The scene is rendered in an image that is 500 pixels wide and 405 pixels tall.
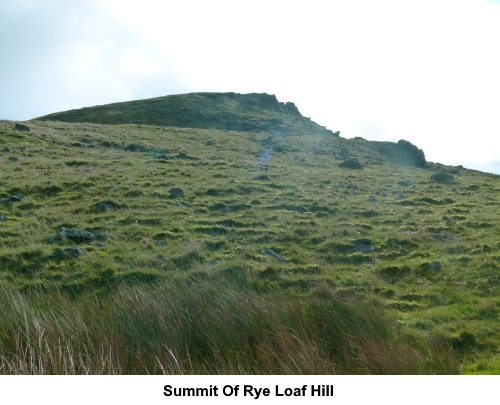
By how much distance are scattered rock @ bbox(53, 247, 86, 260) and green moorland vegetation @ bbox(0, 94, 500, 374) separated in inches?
Answer: 1.9

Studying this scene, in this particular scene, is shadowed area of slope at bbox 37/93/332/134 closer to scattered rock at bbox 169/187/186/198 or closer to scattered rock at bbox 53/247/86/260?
scattered rock at bbox 169/187/186/198

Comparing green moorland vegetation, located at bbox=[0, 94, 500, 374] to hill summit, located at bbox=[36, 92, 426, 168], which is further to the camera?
hill summit, located at bbox=[36, 92, 426, 168]

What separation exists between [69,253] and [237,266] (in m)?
4.22

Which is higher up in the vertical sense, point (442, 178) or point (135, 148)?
point (135, 148)

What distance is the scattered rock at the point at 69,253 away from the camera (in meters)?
11.9

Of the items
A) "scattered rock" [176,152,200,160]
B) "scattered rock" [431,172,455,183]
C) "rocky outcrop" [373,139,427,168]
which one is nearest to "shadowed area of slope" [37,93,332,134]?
"rocky outcrop" [373,139,427,168]

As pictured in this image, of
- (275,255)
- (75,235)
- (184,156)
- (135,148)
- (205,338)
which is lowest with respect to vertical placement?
(205,338)

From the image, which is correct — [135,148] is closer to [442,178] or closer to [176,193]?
[176,193]

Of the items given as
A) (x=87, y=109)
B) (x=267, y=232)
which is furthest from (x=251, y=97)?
(x=267, y=232)

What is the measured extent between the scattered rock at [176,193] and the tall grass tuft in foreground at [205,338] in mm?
13601

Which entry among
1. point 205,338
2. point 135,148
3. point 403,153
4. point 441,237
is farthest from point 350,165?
point 205,338

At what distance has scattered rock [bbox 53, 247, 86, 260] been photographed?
39.2ft

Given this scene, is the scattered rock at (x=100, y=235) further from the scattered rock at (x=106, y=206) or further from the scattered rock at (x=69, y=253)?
the scattered rock at (x=106, y=206)

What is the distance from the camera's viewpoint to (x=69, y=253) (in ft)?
39.8
